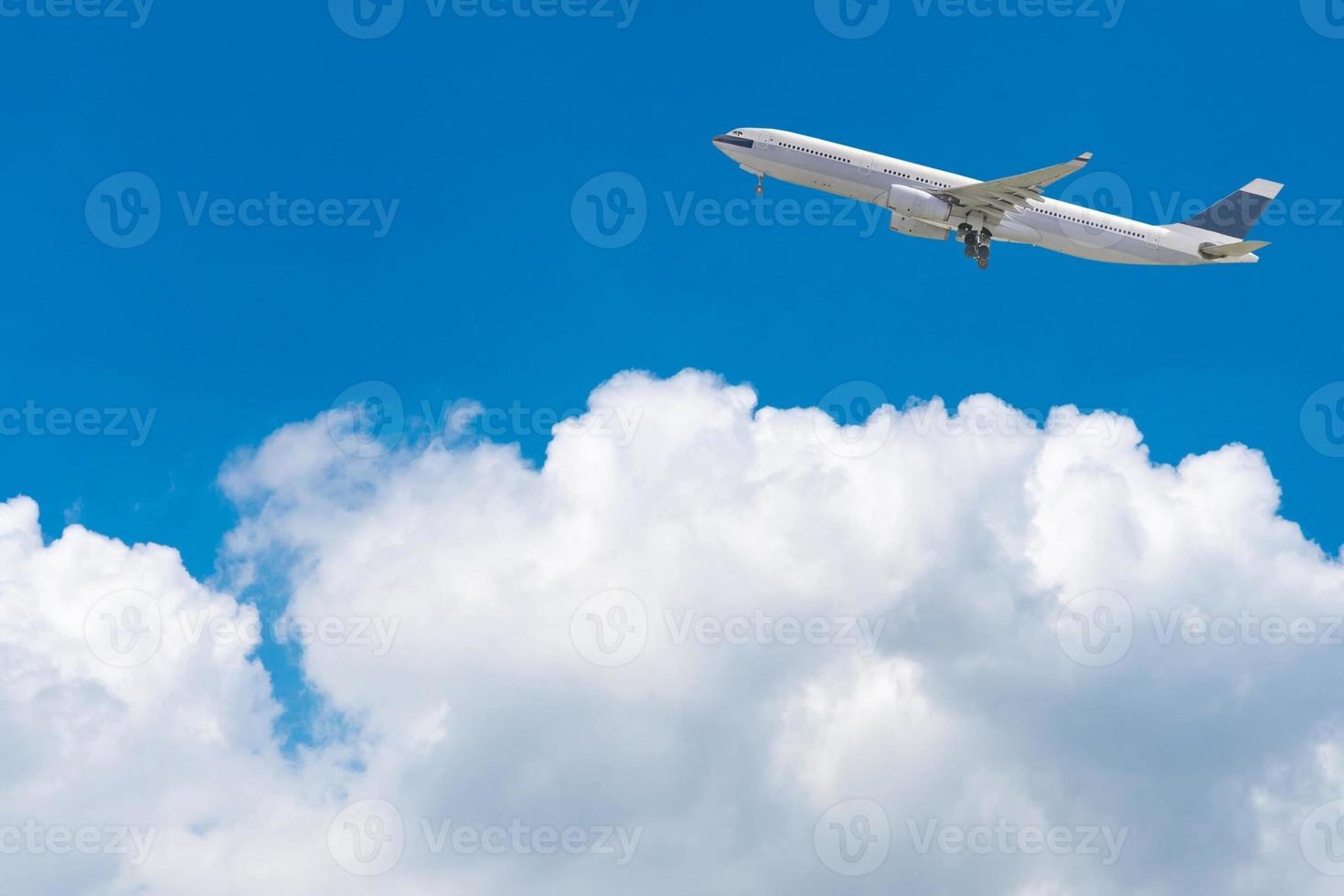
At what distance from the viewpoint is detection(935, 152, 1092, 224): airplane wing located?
418 ft

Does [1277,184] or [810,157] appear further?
[1277,184]

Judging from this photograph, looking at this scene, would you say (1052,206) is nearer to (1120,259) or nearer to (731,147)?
(1120,259)

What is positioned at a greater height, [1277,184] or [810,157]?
[1277,184]

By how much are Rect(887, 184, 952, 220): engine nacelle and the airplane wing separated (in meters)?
1.29

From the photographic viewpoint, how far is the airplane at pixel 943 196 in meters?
131

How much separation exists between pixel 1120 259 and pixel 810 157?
111ft

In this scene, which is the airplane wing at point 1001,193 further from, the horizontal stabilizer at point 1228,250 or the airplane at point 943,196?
the horizontal stabilizer at point 1228,250

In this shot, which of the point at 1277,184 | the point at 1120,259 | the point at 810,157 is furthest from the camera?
the point at 1277,184

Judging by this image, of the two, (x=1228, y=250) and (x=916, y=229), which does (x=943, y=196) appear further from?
(x=1228, y=250)

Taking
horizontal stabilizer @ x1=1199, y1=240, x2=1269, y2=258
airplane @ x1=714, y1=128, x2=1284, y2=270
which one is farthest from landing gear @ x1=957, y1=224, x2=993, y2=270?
horizontal stabilizer @ x1=1199, y1=240, x2=1269, y2=258

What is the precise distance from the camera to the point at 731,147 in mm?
134750

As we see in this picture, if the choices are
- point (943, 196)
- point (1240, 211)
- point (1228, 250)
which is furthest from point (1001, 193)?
point (1240, 211)

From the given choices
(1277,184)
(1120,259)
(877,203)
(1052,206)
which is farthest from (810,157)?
(1277,184)

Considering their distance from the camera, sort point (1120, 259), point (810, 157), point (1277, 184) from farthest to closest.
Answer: point (1277, 184) → point (1120, 259) → point (810, 157)
